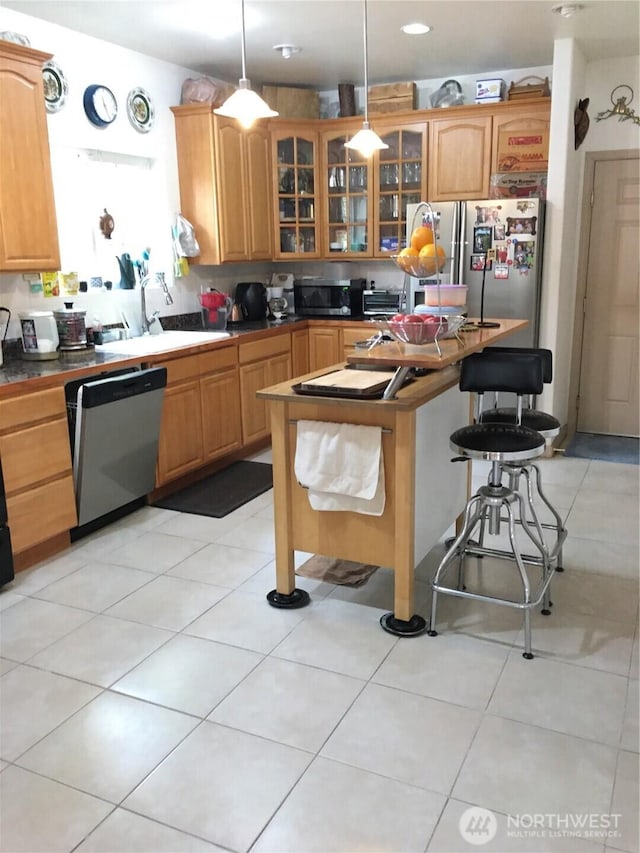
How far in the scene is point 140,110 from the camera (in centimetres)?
455

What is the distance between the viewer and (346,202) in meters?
5.55

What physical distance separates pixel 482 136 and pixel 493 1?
1.31m

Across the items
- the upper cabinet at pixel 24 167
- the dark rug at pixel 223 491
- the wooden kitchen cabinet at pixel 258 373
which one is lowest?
the dark rug at pixel 223 491

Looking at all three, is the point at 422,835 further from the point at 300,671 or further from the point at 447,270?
the point at 447,270

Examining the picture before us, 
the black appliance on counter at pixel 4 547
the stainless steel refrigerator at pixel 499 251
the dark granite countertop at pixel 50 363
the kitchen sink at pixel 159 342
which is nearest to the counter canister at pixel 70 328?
the dark granite countertop at pixel 50 363

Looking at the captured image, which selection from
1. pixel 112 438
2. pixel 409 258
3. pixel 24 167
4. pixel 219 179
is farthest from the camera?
pixel 219 179

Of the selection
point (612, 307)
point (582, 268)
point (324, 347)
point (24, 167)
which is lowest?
point (324, 347)

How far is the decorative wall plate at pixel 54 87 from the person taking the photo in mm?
3836

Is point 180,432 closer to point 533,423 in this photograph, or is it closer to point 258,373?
point 258,373

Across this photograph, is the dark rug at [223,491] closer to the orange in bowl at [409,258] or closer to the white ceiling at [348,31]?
the orange in bowl at [409,258]

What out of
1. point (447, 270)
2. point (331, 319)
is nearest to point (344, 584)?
point (447, 270)

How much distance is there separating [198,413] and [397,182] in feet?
7.97

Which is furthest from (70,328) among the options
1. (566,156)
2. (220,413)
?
(566,156)

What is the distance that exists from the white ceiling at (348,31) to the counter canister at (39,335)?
158 cm
